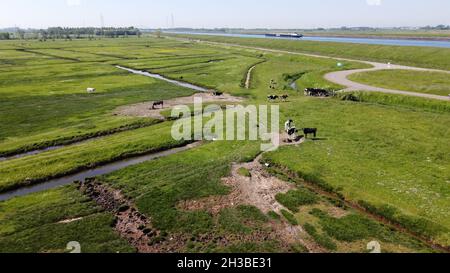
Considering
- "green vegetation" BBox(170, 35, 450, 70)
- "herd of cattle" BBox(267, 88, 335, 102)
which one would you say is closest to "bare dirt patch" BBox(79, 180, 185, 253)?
"herd of cattle" BBox(267, 88, 335, 102)

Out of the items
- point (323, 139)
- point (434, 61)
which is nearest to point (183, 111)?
point (323, 139)

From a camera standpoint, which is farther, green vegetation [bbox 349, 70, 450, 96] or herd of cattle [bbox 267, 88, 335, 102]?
green vegetation [bbox 349, 70, 450, 96]

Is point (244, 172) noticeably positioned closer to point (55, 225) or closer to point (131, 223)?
point (131, 223)

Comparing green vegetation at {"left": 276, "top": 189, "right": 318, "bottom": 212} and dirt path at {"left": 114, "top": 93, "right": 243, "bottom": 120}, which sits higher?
dirt path at {"left": 114, "top": 93, "right": 243, "bottom": 120}

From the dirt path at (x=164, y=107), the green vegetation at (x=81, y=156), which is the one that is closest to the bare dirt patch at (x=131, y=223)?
the green vegetation at (x=81, y=156)

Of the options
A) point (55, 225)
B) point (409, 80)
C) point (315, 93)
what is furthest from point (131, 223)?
point (409, 80)

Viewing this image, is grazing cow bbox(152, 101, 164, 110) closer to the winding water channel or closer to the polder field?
the polder field

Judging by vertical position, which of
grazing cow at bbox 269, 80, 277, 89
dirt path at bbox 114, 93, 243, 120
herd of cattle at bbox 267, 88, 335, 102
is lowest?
dirt path at bbox 114, 93, 243, 120
